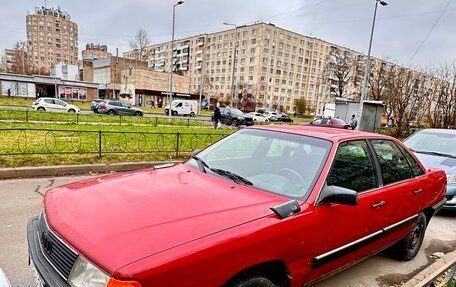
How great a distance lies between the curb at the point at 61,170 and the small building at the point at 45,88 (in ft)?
144

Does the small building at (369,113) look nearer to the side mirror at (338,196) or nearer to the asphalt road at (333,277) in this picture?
the asphalt road at (333,277)

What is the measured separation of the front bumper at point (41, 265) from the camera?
5.81 ft

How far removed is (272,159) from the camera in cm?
302

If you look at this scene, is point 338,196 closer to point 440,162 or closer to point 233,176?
point 233,176

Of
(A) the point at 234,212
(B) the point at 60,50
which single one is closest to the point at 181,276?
(A) the point at 234,212

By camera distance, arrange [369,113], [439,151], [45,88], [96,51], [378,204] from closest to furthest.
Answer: [378,204], [439,151], [369,113], [45,88], [96,51]

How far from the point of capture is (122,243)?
168 cm

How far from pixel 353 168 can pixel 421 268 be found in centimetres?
203

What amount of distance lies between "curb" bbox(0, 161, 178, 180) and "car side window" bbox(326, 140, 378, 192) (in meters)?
6.25

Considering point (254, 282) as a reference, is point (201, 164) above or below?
above

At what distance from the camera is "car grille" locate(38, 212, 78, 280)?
1.75 metres

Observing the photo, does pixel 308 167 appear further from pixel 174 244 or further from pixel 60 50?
pixel 60 50

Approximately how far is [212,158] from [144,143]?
7.75 m

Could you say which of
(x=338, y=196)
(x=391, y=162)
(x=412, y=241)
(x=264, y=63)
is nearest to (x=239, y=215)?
(x=338, y=196)
